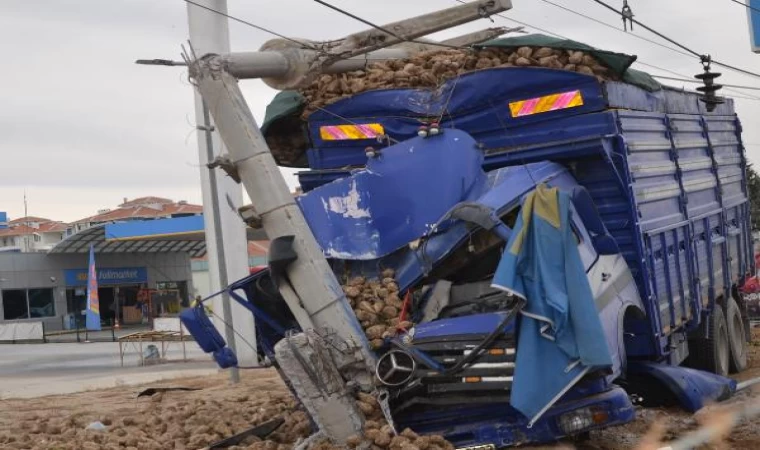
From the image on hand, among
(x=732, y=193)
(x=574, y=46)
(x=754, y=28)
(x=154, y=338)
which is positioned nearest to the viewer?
(x=574, y=46)

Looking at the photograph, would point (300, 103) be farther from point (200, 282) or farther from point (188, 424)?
point (200, 282)

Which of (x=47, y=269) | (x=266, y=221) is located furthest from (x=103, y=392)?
(x=47, y=269)

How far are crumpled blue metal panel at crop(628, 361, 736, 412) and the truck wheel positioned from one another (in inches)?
124

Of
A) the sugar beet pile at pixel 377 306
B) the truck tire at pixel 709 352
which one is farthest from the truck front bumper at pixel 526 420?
the truck tire at pixel 709 352

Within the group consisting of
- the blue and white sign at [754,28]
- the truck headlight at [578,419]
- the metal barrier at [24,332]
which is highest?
the blue and white sign at [754,28]

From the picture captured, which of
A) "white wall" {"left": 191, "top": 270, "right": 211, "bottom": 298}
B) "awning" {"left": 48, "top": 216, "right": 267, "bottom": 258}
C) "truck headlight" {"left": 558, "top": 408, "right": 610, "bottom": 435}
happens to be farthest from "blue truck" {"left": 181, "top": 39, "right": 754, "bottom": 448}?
→ "white wall" {"left": 191, "top": 270, "right": 211, "bottom": 298}

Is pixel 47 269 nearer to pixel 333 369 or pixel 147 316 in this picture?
pixel 147 316

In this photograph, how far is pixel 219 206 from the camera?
16.9 m

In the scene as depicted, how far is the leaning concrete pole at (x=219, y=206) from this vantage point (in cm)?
1592

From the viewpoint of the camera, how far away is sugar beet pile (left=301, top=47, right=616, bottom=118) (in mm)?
8727

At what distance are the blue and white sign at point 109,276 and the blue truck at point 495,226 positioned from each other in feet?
130

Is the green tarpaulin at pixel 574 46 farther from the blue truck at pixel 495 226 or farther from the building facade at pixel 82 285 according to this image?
the building facade at pixel 82 285

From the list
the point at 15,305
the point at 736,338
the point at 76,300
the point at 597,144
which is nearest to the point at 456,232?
the point at 597,144

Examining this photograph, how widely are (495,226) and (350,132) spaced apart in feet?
8.90
